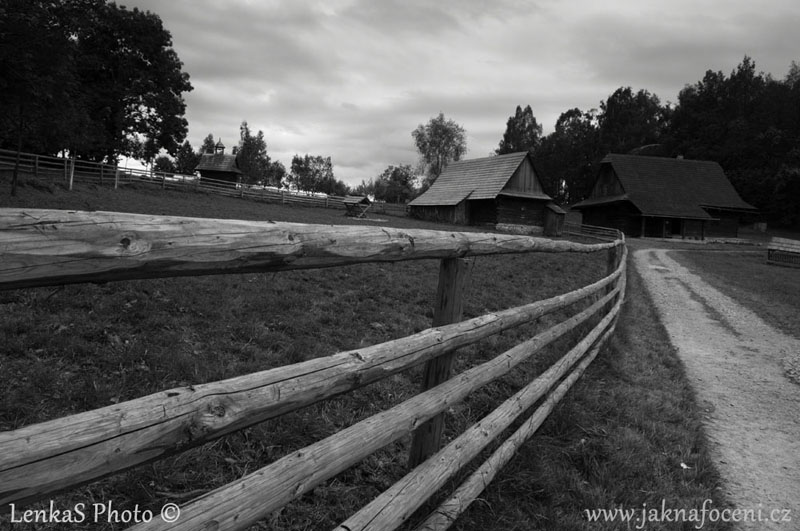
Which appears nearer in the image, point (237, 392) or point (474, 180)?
point (237, 392)

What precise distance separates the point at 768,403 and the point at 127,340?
660 centimetres

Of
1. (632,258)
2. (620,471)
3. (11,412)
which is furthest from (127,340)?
(632,258)

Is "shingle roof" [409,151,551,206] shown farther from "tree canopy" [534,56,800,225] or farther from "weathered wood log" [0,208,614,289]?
"weathered wood log" [0,208,614,289]

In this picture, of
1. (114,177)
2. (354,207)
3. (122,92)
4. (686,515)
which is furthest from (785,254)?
(122,92)

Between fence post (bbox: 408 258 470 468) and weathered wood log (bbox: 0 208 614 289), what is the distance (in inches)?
30.8

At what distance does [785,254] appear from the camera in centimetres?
2464

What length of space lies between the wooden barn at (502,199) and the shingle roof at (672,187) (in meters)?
8.93

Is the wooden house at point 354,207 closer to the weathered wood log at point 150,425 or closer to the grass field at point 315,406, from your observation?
the grass field at point 315,406

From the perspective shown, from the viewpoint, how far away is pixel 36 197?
15297mm

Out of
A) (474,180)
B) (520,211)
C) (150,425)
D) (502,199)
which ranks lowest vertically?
(150,425)

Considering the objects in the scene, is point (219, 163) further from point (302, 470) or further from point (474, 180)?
point (302, 470)

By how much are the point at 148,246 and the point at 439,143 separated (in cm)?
7087

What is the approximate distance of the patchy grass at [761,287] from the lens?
10445mm

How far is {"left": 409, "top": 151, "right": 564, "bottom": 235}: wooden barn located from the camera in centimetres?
3534
